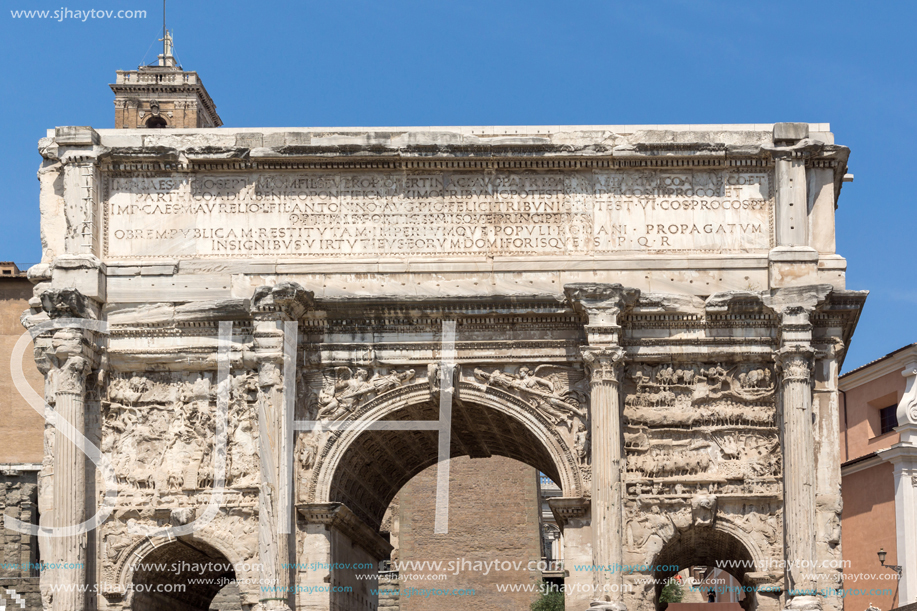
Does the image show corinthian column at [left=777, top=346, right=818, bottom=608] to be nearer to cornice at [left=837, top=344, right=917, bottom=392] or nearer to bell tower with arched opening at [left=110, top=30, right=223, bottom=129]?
cornice at [left=837, top=344, right=917, bottom=392]

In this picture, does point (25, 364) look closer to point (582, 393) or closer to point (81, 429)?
point (81, 429)

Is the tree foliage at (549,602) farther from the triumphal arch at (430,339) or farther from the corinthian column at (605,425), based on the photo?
the corinthian column at (605,425)

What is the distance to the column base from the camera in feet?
59.4

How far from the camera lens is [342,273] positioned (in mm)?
19938

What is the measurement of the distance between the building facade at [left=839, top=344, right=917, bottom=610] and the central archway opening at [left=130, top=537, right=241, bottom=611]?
12.4m

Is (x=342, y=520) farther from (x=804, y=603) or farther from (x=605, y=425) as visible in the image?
(x=804, y=603)

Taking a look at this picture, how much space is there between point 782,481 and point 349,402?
5695mm

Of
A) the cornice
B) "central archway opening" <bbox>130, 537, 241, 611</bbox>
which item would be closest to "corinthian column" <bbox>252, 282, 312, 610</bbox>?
"central archway opening" <bbox>130, 537, 241, 611</bbox>

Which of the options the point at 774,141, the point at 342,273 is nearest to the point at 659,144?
the point at 774,141

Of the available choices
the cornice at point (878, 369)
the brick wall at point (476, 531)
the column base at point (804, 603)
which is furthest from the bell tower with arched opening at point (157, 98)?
the column base at point (804, 603)

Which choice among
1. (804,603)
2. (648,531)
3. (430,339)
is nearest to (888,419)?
(648,531)

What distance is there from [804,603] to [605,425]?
3226 millimetres

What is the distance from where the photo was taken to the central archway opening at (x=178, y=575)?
19562 mm

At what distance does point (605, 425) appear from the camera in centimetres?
1884
